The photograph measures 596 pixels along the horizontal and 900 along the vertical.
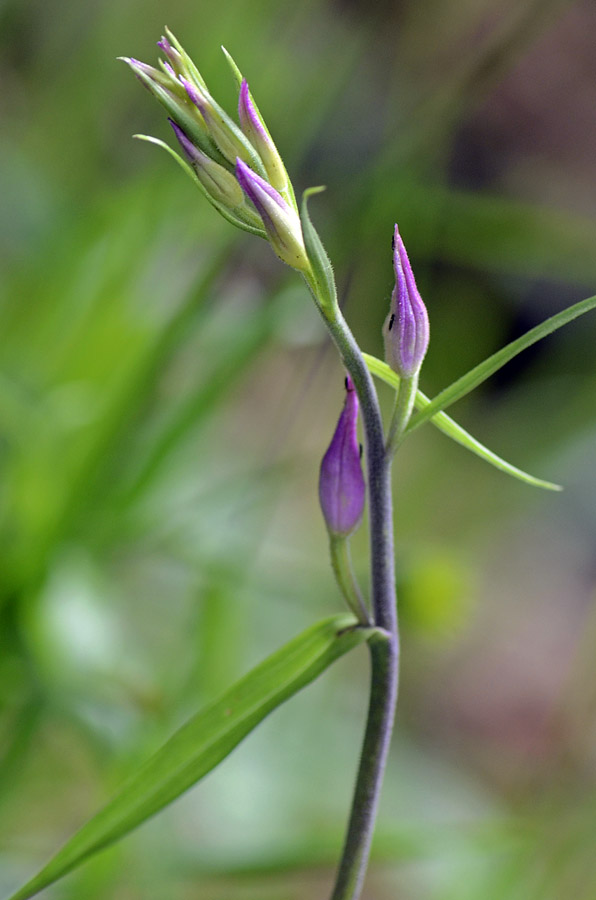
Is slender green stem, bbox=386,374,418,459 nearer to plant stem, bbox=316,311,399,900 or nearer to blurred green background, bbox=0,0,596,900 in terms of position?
plant stem, bbox=316,311,399,900

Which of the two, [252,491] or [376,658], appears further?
[252,491]

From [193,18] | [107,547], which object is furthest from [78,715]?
[193,18]

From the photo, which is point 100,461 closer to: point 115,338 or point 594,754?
point 115,338

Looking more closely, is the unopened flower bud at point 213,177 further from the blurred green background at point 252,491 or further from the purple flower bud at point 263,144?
the blurred green background at point 252,491

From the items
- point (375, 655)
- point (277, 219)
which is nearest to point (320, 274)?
point (277, 219)

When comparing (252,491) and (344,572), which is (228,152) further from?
(252,491)

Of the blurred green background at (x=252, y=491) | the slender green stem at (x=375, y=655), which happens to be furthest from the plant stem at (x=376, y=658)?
the blurred green background at (x=252, y=491)
